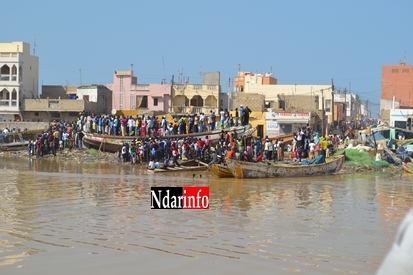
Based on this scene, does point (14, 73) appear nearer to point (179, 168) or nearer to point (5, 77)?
point (5, 77)

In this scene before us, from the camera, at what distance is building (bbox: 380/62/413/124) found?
58.0 metres

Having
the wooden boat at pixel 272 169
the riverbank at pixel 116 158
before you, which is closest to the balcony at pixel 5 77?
the riverbank at pixel 116 158

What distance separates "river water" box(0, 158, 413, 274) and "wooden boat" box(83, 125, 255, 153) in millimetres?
9874

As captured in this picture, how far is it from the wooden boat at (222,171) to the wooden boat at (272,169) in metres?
0.18

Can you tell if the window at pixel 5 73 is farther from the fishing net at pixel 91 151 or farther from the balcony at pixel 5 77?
the fishing net at pixel 91 151

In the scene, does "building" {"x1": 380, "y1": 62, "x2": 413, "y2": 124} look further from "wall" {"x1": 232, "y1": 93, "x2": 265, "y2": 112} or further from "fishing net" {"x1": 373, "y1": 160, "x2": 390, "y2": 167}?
"fishing net" {"x1": 373, "y1": 160, "x2": 390, "y2": 167}

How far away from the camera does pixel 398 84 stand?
5872 centimetres

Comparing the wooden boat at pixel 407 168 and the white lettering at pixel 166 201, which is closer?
the white lettering at pixel 166 201

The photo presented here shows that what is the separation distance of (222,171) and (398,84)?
130 feet

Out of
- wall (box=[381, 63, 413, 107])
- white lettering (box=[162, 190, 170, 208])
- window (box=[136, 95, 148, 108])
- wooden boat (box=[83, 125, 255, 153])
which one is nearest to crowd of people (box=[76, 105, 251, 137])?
wooden boat (box=[83, 125, 255, 153])

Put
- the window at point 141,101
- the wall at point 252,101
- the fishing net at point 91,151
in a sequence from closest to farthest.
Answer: the fishing net at point 91,151 < the wall at point 252,101 < the window at point 141,101

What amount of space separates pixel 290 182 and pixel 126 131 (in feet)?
42.7

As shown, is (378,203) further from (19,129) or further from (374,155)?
(19,129)

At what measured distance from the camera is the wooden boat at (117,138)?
30812mm
